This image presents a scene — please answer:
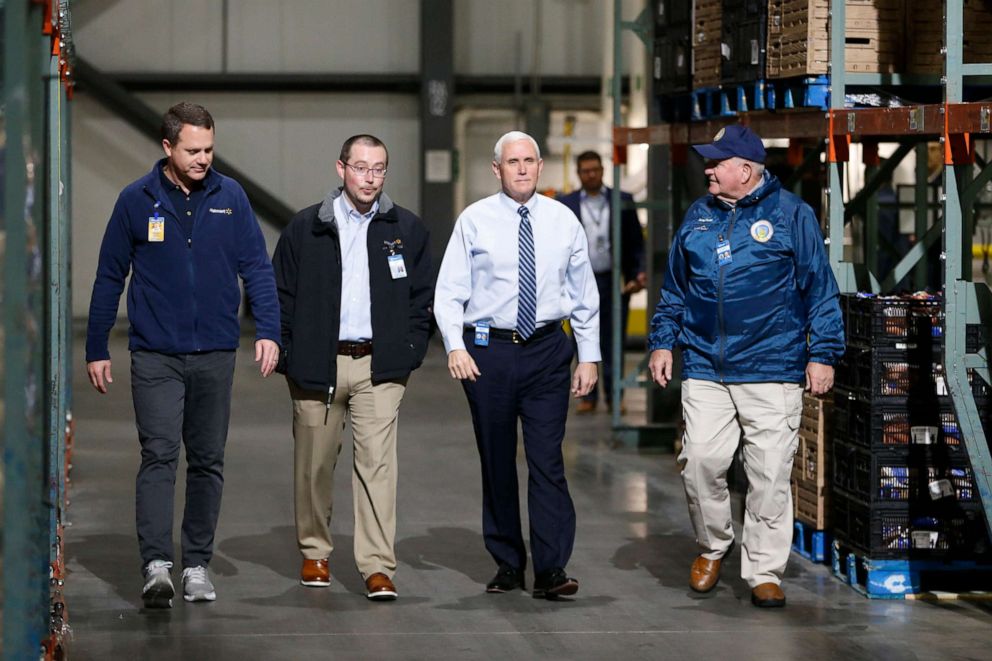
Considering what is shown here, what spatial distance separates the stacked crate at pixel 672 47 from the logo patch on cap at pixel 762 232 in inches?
144

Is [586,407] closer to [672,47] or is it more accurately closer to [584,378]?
[672,47]

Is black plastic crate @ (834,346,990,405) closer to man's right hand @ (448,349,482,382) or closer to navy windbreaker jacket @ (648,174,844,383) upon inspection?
navy windbreaker jacket @ (648,174,844,383)

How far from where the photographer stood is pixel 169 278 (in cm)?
695

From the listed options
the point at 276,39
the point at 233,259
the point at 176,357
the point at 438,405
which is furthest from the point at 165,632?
the point at 276,39

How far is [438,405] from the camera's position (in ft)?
50.0

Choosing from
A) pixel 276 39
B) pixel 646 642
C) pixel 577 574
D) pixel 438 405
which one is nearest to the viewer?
pixel 646 642

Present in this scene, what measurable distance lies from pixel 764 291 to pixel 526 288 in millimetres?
1026

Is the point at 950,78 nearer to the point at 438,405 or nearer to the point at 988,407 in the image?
the point at 988,407

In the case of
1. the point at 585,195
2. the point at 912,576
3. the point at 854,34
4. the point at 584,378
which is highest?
the point at 854,34

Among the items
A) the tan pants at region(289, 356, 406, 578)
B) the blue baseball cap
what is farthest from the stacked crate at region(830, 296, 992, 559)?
the tan pants at region(289, 356, 406, 578)

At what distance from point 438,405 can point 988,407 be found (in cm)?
830

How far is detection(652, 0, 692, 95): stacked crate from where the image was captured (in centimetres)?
1062

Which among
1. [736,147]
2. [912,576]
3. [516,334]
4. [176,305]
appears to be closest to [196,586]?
[176,305]

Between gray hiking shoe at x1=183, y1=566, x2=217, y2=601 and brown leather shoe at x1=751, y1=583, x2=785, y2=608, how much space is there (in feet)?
7.86
